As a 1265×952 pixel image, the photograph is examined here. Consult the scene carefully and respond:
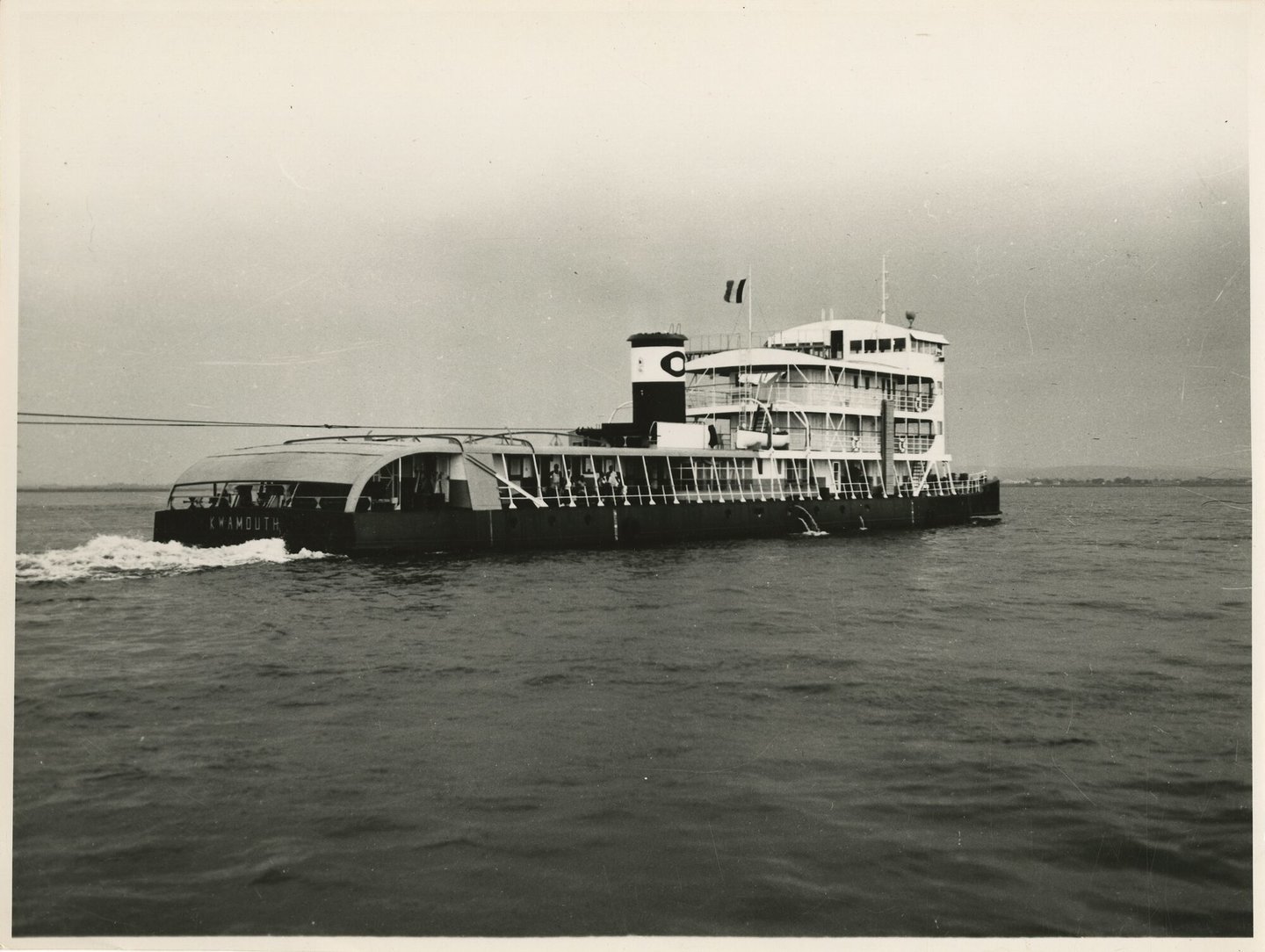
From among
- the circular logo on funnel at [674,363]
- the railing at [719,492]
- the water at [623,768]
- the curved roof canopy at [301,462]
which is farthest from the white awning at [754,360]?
the water at [623,768]

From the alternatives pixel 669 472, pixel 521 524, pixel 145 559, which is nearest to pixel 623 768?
Result: pixel 145 559

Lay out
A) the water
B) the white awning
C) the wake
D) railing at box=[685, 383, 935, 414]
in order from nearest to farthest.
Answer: the water
the wake
the white awning
railing at box=[685, 383, 935, 414]

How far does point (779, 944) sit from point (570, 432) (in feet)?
111

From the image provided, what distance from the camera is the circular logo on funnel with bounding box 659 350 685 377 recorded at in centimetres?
4247

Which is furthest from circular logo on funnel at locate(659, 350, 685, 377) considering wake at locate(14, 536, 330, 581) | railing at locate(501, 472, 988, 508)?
wake at locate(14, 536, 330, 581)

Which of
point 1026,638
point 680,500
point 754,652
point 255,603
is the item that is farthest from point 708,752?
point 680,500

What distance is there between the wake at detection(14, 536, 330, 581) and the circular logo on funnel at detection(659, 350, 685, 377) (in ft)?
60.3

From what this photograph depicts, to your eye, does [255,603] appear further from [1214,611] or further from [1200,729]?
[1214,611]

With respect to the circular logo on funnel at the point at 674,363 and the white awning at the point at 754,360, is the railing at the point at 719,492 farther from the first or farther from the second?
the white awning at the point at 754,360

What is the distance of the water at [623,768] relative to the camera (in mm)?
8281

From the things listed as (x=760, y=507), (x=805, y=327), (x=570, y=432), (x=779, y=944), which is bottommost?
(x=779, y=944)

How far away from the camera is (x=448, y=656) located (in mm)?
16344

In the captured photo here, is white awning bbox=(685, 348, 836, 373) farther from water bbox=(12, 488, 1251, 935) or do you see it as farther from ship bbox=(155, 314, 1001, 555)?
water bbox=(12, 488, 1251, 935)

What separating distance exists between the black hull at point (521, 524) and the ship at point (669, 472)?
0.18ft
